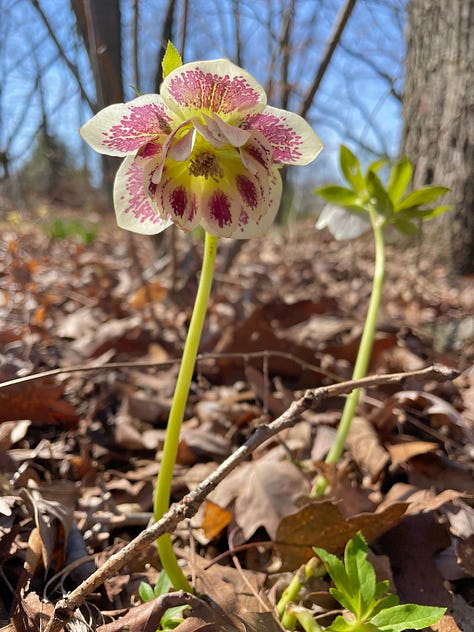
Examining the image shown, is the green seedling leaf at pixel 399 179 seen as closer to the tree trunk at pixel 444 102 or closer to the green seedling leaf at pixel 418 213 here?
the green seedling leaf at pixel 418 213

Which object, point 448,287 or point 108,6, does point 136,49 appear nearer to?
point 108,6

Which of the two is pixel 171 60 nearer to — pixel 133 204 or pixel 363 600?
pixel 133 204

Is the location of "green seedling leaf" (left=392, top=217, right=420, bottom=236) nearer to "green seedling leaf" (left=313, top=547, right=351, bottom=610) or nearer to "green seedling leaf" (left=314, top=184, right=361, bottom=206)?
"green seedling leaf" (left=314, top=184, right=361, bottom=206)

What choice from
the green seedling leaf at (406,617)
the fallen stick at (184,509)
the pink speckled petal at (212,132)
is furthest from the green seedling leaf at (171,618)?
the pink speckled petal at (212,132)

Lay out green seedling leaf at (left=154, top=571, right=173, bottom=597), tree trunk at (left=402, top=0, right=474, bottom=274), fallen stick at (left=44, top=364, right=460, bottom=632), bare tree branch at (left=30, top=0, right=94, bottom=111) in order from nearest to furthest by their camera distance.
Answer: fallen stick at (left=44, top=364, right=460, bottom=632)
green seedling leaf at (left=154, top=571, right=173, bottom=597)
bare tree branch at (left=30, top=0, right=94, bottom=111)
tree trunk at (left=402, top=0, right=474, bottom=274)

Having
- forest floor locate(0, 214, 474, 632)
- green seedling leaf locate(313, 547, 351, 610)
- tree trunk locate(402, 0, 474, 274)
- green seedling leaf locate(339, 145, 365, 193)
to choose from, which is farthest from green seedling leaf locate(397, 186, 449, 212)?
tree trunk locate(402, 0, 474, 274)

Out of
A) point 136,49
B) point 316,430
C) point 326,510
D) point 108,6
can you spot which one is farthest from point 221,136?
point 108,6

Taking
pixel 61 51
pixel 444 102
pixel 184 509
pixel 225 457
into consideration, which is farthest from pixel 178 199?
pixel 444 102
